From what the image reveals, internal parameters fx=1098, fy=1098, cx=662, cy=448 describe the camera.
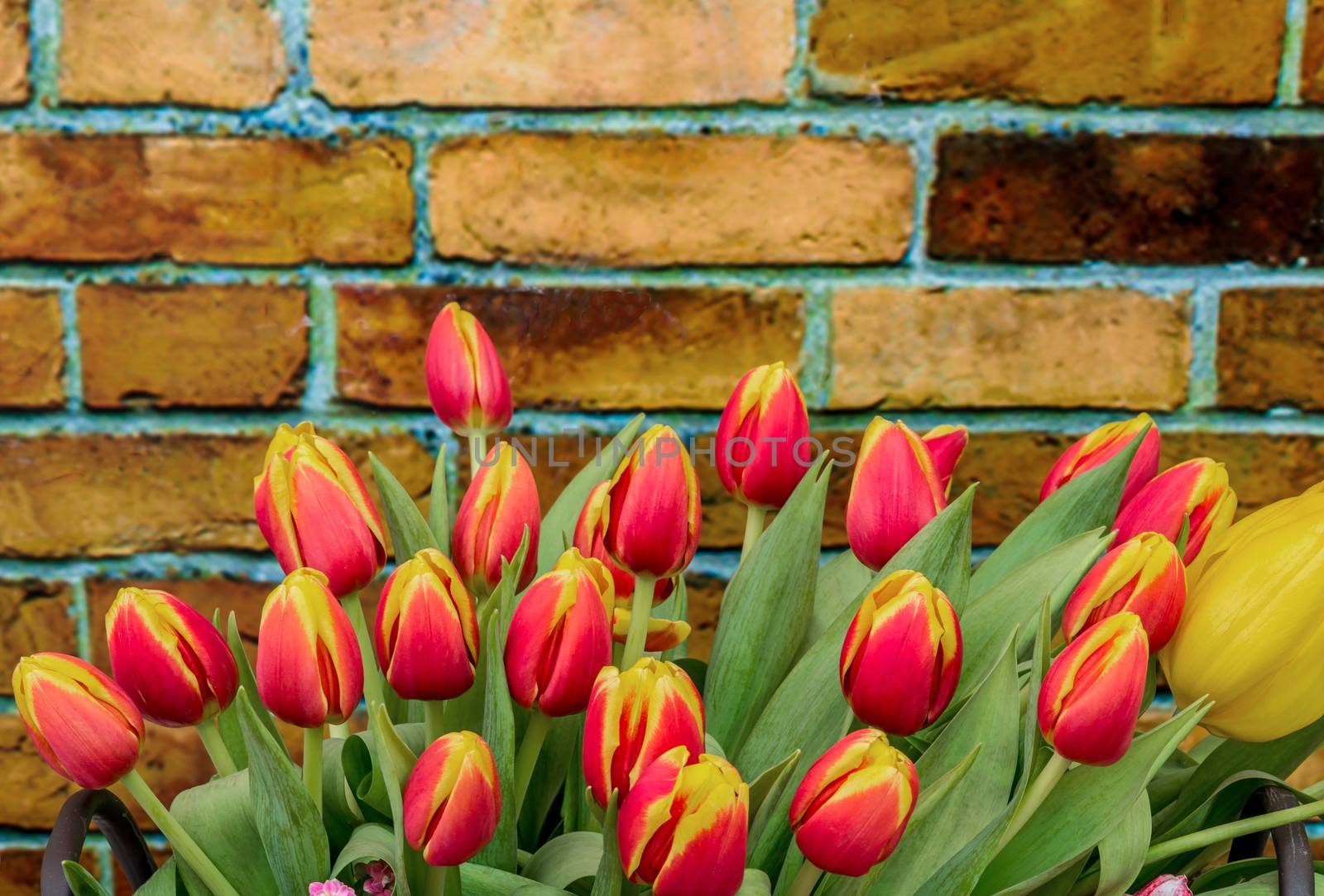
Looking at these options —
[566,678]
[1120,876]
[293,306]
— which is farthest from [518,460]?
[293,306]

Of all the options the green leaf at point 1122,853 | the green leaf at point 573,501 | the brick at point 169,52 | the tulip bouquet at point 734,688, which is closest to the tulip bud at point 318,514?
the tulip bouquet at point 734,688

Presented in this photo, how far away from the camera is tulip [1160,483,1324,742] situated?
0.29 meters

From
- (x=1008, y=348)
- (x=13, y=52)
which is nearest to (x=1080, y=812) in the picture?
(x=1008, y=348)

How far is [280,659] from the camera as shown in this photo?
0.26 metres

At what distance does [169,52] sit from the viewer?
55 cm

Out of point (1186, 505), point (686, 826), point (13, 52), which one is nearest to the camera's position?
point (686, 826)

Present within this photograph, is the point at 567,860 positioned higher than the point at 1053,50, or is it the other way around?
the point at 1053,50

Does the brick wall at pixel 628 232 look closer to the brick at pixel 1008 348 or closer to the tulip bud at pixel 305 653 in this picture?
the brick at pixel 1008 348

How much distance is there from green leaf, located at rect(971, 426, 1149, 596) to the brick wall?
0.76ft

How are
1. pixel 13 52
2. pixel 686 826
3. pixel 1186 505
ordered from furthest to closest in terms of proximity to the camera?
pixel 13 52
pixel 1186 505
pixel 686 826

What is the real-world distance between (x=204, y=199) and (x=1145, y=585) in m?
0.49

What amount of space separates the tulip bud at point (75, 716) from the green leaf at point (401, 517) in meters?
0.10

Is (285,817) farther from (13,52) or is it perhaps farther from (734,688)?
(13,52)

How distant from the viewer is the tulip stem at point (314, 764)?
0.96 feet
